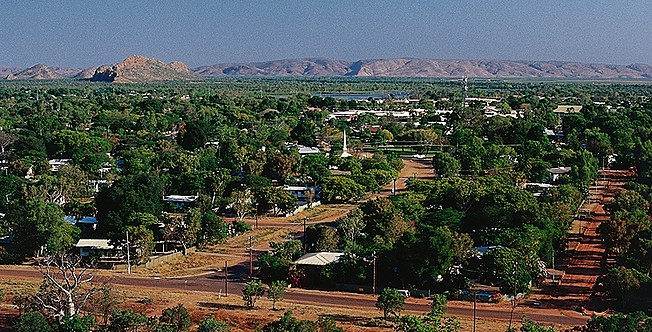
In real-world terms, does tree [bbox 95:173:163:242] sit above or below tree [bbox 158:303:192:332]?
above

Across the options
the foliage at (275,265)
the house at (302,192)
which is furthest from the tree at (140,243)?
the house at (302,192)

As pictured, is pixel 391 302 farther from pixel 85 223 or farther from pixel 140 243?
pixel 85 223

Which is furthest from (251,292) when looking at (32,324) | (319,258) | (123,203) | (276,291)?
(123,203)

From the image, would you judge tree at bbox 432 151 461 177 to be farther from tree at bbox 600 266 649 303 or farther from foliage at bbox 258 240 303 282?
tree at bbox 600 266 649 303

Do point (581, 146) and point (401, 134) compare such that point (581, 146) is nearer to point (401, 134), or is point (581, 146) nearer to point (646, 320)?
point (401, 134)

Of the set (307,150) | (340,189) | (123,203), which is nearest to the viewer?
(123,203)

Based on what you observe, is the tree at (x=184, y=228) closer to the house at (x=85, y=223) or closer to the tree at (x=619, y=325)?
the house at (x=85, y=223)

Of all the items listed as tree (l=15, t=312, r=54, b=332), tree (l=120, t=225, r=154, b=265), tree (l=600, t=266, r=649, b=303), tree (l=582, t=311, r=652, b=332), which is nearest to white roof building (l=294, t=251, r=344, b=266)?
tree (l=120, t=225, r=154, b=265)

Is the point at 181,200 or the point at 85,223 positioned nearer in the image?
the point at 85,223

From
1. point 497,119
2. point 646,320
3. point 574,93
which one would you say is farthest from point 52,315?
point 574,93

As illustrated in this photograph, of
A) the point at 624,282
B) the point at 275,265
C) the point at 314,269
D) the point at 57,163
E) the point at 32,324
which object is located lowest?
the point at 314,269
